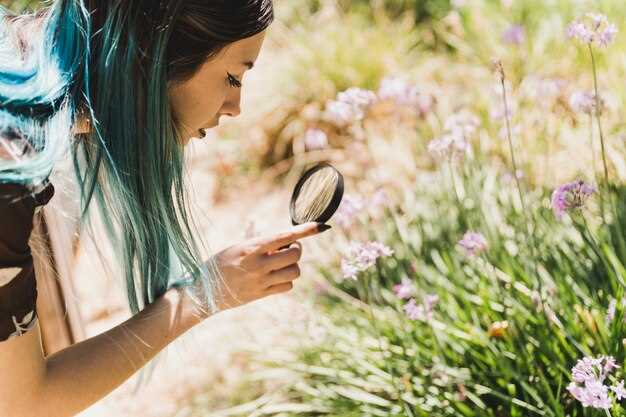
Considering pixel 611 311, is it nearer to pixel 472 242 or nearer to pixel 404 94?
pixel 472 242

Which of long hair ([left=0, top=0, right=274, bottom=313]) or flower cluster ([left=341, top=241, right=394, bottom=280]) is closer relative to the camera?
long hair ([left=0, top=0, right=274, bottom=313])

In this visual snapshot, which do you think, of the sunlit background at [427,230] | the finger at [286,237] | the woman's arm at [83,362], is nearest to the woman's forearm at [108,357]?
the woman's arm at [83,362]

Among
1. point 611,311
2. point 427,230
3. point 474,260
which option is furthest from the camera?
point 427,230

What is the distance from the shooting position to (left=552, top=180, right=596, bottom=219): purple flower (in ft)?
6.98

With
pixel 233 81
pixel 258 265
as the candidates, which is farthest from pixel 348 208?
pixel 233 81

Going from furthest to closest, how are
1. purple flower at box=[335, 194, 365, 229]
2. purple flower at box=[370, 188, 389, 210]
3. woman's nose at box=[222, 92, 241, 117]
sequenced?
purple flower at box=[370, 188, 389, 210] → purple flower at box=[335, 194, 365, 229] → woman's nose at box=[222, 92, 241, 117]

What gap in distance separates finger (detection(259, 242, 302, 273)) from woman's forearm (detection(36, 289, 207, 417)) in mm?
196

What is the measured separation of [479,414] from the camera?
8.22 feet

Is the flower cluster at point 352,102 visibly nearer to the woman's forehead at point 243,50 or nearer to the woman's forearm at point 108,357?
the woman's forehead at point 243,50

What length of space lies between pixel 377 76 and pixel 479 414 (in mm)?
3337

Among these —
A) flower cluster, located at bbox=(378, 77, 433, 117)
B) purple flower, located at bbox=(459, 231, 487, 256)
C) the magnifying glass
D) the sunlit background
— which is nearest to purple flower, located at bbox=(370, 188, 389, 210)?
the sunlit background

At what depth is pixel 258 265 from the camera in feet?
6.56

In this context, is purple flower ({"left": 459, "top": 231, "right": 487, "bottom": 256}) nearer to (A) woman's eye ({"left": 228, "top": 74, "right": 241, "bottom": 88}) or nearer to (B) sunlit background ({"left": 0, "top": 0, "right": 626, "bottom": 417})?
(B) sunlit background ({"left": 0, "top": 0, "right": 626, "bottom": 417})

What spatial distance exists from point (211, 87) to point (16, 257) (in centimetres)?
63
